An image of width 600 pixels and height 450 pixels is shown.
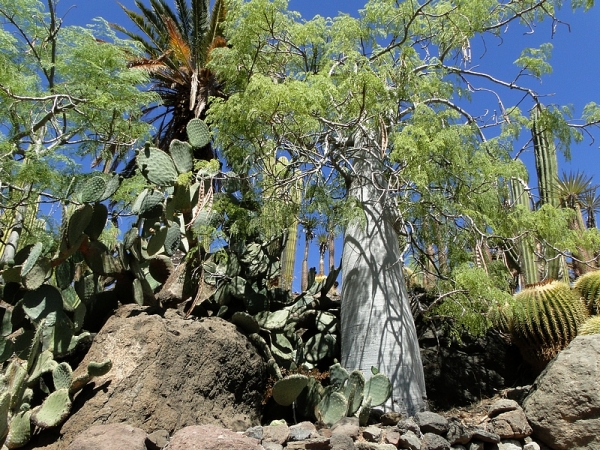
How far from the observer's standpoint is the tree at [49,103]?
6203mm

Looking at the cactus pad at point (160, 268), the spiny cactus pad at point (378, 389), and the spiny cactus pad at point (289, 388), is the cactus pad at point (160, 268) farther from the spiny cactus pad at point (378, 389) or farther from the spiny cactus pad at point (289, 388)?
the spiny cactus pad at point (378, 389)

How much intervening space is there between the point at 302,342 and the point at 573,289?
3.66 m

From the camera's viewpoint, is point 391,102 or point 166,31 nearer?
point 391,102

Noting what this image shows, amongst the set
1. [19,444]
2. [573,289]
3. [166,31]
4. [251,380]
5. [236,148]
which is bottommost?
[19,444]

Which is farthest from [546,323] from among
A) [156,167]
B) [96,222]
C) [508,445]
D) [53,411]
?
[53,411]

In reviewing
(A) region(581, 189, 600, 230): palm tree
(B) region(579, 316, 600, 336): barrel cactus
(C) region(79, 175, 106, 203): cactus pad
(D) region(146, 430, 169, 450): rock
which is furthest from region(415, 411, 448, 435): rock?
(A) region(581, 189, 600, 230): palm tree

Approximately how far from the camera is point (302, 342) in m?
5.54

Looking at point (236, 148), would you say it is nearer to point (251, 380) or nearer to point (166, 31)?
point (251, 380)

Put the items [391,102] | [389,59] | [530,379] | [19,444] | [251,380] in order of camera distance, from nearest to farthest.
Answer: [19,444]
[251,380]
[391,102]
[389,59]
[530,379]

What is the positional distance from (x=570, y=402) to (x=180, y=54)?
10.3m

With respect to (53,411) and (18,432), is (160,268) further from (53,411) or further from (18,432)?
(18,432)

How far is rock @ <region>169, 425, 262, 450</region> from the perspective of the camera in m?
2.98

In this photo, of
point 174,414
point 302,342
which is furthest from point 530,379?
point 174,414

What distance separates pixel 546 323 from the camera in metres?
6.43
